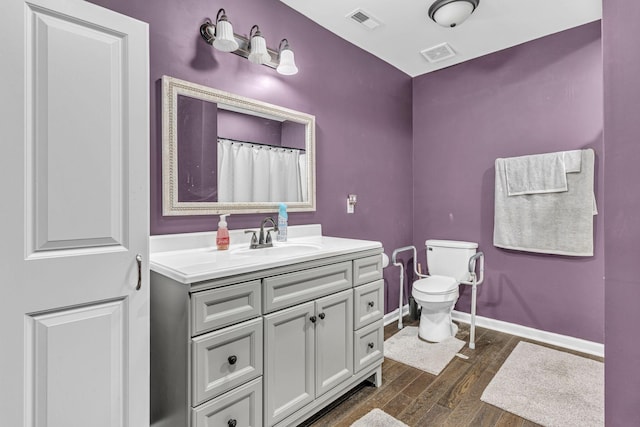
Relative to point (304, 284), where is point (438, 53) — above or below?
above

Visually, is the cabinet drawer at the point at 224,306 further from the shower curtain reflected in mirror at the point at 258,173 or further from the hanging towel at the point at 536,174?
the hanging towel at the point at 536,174

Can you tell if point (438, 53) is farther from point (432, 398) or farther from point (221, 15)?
point (432, 398)

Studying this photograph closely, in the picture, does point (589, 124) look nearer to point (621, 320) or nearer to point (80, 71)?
point (621, 320)

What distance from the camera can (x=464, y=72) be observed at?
3.01 meters

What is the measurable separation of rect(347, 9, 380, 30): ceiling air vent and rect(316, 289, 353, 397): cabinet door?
191cm

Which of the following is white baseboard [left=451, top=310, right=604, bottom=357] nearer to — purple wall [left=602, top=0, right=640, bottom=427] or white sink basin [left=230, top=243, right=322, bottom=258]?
white sink basin [left=230, top=243, right=322, bottom=258]

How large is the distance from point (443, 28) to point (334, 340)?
237 cm

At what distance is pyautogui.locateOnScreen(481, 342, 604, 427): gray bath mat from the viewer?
171 cm

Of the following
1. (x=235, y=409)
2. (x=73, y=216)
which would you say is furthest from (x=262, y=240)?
(x=73, y=216)

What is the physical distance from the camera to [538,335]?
2674mm

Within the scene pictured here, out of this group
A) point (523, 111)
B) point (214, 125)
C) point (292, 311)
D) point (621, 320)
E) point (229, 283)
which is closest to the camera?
point (621, 320)

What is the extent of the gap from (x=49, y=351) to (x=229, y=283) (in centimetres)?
58

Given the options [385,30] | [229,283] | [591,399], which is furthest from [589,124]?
[229,283]

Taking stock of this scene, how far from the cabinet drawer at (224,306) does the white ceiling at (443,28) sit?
1922 mm
